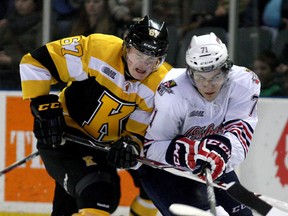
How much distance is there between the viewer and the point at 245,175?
18.6 feet

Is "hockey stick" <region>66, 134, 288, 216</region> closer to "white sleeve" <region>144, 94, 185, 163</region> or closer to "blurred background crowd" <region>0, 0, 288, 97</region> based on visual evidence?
"white sleeve" <region>144, 94, 185, 163</region>

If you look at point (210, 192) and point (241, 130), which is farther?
point (241, 130)

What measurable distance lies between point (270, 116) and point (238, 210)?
1355 millimetres

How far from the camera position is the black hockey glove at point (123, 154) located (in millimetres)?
4430

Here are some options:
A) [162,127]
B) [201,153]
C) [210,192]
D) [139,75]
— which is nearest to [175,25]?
[139,75]

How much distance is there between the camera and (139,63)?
14.3 feet

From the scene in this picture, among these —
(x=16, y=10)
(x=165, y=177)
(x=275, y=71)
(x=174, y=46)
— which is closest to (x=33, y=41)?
(x=16, y=10)

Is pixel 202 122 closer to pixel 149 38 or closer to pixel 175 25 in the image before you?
pixel 149 38

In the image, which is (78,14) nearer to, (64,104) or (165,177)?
(64,104)

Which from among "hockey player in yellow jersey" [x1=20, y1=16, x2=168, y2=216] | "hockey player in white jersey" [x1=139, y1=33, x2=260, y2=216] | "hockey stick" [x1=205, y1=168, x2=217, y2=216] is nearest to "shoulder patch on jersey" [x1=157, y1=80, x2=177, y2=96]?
"hockey player in white jersey" [x1=139, y1=33, x2=260, y2=216]

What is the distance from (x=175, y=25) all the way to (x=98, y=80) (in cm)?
159

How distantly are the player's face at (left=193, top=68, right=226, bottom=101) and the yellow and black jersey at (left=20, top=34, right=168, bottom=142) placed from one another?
0.32 m

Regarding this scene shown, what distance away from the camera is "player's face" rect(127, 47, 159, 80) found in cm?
435

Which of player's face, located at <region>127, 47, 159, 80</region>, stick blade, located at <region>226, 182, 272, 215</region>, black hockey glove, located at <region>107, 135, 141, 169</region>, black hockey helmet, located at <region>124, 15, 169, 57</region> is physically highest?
black hockey helmet, located at <region>124, 15, 169, 57</region>
